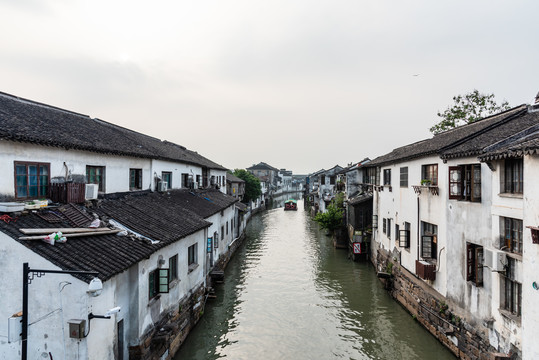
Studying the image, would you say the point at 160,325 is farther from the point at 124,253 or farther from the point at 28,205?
the point at 28,205

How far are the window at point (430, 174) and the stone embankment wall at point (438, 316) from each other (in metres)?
4.49

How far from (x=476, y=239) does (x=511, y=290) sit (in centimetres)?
181

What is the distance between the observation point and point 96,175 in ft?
41.7

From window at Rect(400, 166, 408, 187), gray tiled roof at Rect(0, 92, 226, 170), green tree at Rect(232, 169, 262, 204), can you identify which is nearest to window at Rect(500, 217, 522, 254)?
window at Rect(400, 166, 408, 187)

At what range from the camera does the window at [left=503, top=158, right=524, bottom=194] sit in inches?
348

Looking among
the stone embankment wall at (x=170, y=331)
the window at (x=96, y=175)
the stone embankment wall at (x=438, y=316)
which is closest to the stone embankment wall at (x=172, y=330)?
the stone embankment wall at (x=170, y=331)

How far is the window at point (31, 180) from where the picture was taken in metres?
8.96

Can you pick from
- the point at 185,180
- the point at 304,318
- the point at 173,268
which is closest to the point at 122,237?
the point at 173,268

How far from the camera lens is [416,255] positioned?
15.2 meters

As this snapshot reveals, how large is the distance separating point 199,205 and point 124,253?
11061 millimetres

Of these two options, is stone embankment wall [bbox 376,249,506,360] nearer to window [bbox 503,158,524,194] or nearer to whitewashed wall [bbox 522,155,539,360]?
whitewashed wall [bbox 522,155,539,360]

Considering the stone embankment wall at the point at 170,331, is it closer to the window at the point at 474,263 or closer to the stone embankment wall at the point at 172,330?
the stone embankment wall at the point at 172,330

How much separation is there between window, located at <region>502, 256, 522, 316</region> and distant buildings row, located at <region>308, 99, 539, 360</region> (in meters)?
0.03

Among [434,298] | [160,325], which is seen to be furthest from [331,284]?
[160,325]
